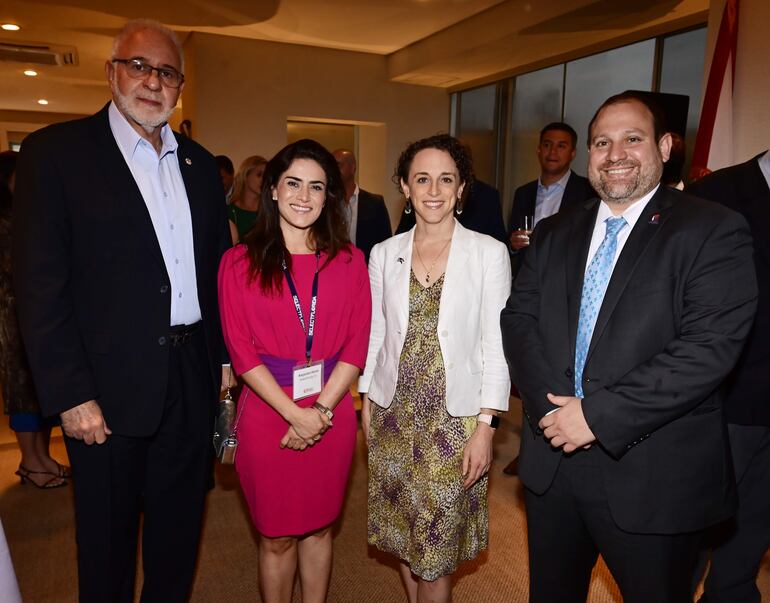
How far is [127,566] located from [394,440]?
3.36 feet

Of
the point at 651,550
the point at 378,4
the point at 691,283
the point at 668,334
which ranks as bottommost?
the point at 651,550

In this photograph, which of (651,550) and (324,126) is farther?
(324,126)

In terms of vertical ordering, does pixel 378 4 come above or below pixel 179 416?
above

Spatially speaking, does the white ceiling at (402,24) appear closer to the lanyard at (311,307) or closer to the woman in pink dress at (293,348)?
the woman in pink dress at (293,348)

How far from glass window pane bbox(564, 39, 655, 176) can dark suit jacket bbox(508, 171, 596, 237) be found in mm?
2870

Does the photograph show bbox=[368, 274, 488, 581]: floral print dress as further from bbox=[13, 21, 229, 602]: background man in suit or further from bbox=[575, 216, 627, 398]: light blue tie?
bbox=[13, 21, 229, 602]: background man in suit

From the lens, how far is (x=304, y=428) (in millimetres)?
1992

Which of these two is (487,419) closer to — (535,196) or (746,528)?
(746,528)

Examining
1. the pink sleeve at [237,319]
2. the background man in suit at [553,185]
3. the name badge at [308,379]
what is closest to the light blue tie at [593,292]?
the name badge at [308,379]

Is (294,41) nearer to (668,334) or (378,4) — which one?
(378,4)

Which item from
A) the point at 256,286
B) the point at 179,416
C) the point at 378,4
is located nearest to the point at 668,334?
the point at 256,286

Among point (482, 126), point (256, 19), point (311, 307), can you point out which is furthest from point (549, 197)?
point (482, 126)

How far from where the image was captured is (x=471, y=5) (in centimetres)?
682

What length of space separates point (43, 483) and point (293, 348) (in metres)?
2.49
